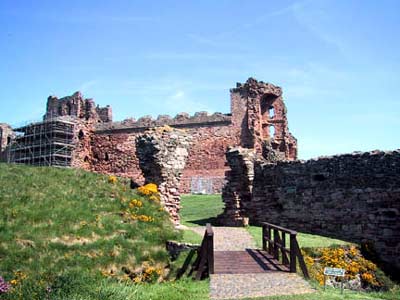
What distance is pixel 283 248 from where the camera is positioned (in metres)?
11.9

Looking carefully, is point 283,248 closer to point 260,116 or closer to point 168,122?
point 260,116

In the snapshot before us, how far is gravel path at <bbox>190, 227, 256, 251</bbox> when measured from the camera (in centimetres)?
1387

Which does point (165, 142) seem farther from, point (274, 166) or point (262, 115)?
point (262, 115)

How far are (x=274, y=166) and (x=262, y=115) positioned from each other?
1820 centimetres

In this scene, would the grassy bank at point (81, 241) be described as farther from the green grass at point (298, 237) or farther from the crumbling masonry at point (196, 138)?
the crumbling masonry at point (196, 138)

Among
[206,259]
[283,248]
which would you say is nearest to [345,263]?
[283,248]

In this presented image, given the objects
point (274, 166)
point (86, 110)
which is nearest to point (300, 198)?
point (274, 166)

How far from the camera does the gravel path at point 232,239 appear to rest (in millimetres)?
13869

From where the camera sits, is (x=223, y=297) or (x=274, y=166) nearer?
(x=223, y=297)

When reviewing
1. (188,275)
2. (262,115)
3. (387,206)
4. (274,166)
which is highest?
(262,115)

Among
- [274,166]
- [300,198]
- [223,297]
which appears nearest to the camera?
[223,297]

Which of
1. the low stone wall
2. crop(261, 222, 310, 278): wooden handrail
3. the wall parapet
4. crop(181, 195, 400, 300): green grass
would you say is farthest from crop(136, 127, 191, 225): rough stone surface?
the wall parapet

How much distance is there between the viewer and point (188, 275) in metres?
12.0

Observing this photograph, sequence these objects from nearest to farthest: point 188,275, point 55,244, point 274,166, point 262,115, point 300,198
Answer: point 188,275 → point 55,244 → point 300,198 → point 274,166 → point 262,115
